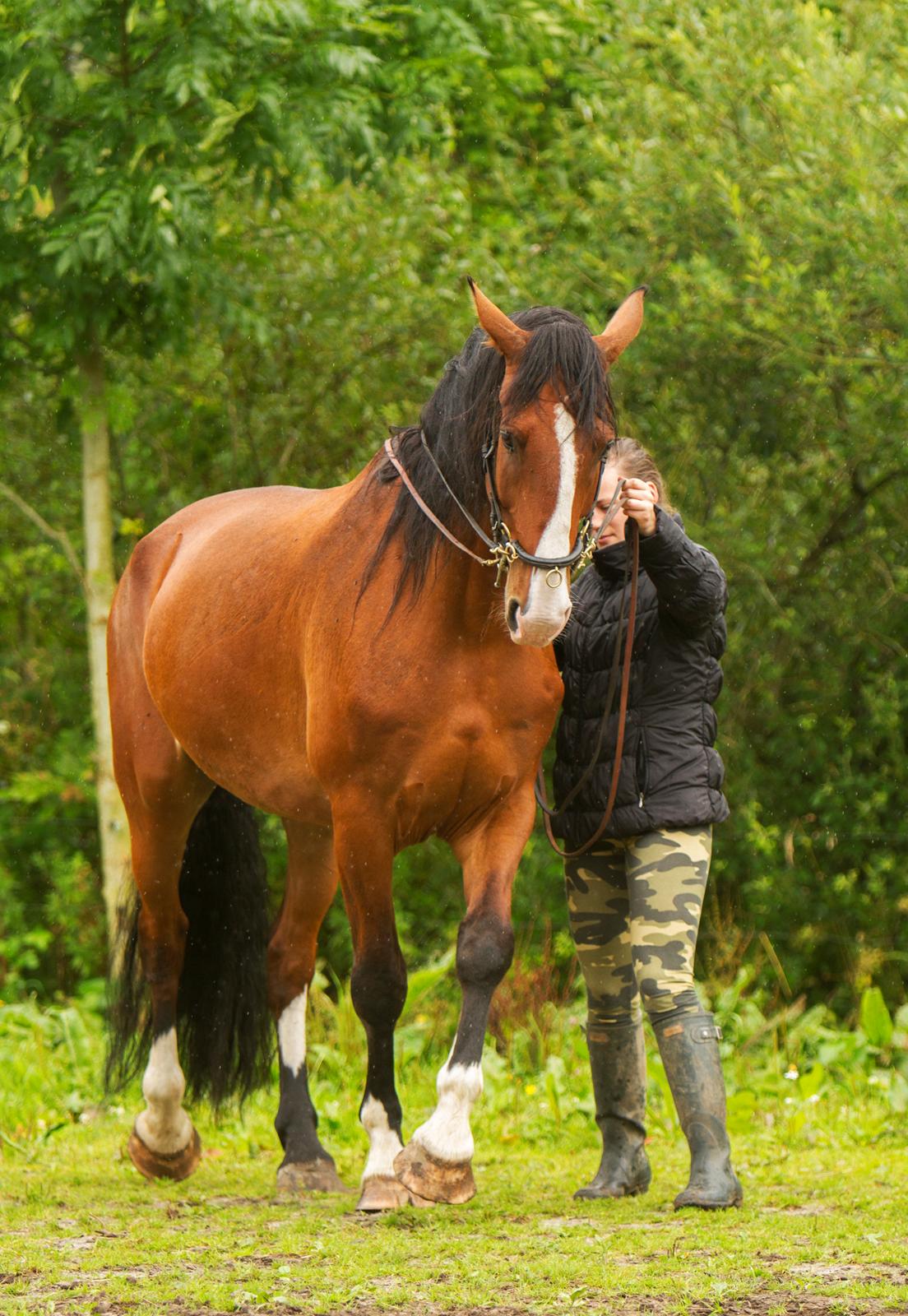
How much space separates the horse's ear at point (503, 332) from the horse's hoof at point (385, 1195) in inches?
90.0

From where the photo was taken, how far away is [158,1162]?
5227 millimetres

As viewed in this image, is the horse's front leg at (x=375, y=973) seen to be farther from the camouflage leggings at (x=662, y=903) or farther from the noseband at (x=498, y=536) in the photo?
the noseband at (x=498, y=536)

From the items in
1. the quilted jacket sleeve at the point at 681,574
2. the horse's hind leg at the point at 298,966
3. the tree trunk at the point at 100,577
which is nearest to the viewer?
the quilted jacket sleeve at the point at 681,574

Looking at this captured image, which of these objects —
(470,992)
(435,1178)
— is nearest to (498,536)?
(470,992)

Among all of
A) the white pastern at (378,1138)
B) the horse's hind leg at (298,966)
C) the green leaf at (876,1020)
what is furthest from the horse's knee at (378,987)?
the green leaf at (876,1020)

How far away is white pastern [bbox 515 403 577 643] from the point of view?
3471 millimetres

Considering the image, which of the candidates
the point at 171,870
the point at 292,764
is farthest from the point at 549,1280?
the point at 171,870

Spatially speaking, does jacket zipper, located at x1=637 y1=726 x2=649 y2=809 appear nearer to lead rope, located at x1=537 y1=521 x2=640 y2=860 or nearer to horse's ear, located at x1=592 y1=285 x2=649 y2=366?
lead rope, located at x1=537 y1=521 x2=640 y2=860

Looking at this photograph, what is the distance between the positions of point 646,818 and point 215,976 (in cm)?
211

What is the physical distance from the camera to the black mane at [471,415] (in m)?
3.62

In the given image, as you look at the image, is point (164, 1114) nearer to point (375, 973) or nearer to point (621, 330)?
point (375, 973)

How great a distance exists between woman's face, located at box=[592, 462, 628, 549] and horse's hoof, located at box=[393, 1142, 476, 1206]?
1.70m

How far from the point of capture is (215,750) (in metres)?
5.05

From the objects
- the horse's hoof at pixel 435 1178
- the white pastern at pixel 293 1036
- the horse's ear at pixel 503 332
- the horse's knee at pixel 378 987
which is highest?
the horse's ear at pixel 503 332
